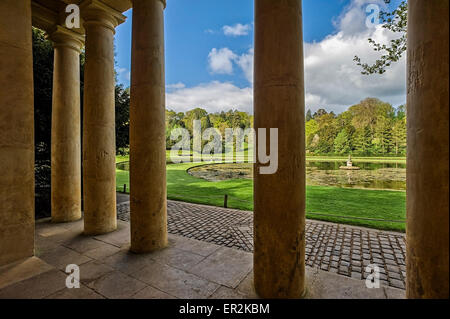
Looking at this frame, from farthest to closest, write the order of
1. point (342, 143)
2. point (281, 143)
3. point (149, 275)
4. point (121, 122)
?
point (342, 143)
point (121, 122)
point (149, 275)
point (281, 143)

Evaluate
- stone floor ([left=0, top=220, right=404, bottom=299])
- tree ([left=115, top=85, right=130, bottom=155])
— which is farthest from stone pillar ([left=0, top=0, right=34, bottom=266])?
tree ([left=115, top=85, right=130, bottom=155])

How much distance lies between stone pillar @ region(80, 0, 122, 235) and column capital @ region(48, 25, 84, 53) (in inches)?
84.8

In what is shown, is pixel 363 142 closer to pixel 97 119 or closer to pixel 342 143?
pixel 342 143

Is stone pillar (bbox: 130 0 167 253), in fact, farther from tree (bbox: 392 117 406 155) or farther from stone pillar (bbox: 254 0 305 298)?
tree (bbox: 392 117 406 155)

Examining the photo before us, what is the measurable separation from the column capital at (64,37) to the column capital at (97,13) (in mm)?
2097

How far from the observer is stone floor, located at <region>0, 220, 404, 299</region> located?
176 inches

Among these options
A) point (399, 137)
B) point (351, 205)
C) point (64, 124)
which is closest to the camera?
point (64, 124)

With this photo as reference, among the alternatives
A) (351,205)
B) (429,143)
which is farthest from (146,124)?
(351,205)

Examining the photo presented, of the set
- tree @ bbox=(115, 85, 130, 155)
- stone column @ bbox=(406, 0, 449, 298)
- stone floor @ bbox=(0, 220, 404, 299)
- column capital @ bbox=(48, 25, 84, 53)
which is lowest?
stone floor @ bbox=(0, 220, 404, 299)

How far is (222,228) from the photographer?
934 cm

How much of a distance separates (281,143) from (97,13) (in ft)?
28.5

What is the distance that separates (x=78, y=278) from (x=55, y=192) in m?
6.34

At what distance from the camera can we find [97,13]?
7887mm

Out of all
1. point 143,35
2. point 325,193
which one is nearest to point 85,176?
point 143,35
